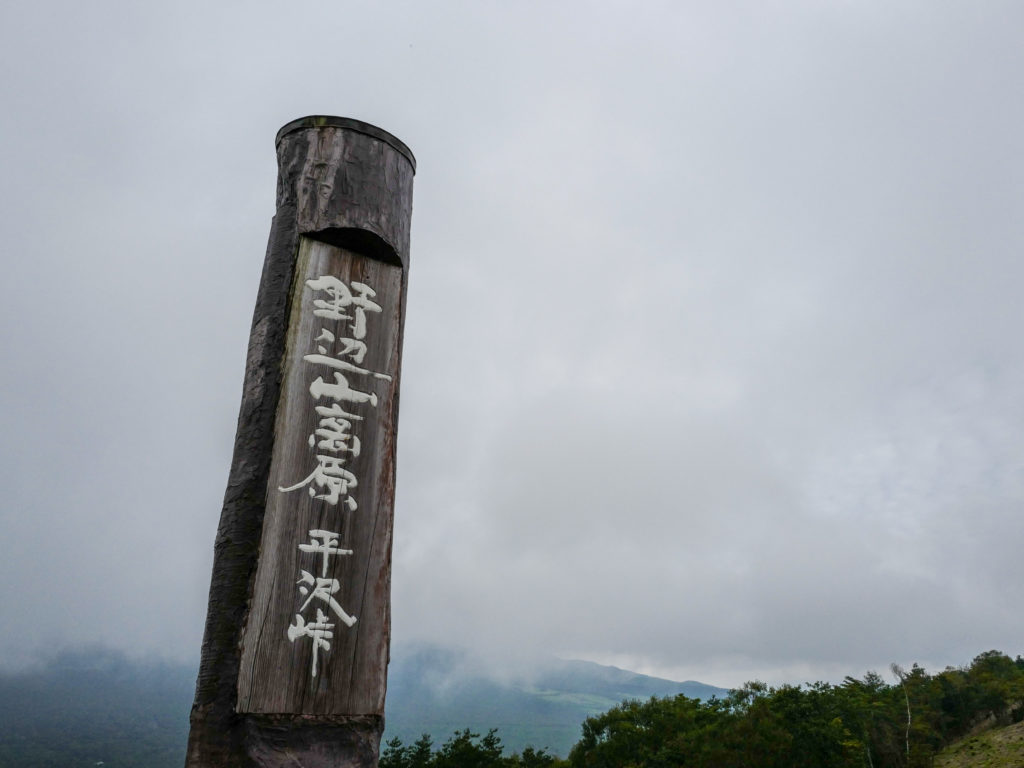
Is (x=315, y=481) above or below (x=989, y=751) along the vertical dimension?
above

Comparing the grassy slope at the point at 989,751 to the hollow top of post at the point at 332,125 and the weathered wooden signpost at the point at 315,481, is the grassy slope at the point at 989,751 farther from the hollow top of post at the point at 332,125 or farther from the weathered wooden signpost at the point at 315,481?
the hollow top of post at the point at 332,125

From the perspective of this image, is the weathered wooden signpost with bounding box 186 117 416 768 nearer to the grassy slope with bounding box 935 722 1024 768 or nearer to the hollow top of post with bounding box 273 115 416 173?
the hollow top of post with bounding box 273 115 416 173

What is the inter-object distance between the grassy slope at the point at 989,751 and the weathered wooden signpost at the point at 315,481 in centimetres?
3399

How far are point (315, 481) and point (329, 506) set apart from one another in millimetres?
118

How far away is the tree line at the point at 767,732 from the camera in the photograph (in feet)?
85.7

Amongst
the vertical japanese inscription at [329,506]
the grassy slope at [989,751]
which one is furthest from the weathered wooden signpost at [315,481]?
the grassy slope at [989,751]

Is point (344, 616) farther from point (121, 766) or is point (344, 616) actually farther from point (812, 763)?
point (121, 766)

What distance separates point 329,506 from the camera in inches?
105

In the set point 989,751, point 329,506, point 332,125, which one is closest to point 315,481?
point 329,506

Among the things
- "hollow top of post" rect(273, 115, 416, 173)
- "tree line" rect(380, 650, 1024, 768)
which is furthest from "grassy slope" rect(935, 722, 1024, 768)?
"hollow top of post" rect(273, 115, 416, 173)

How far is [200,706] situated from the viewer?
238cm

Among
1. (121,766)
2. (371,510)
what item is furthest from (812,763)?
(121,766)

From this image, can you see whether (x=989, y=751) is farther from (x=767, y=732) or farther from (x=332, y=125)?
(x=332, y=125)

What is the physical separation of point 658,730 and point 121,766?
326 feet
